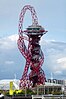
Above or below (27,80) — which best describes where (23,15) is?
above

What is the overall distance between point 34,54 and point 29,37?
711 centimetres

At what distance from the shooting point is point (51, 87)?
18050 centimetres

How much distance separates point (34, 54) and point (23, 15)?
16.4m

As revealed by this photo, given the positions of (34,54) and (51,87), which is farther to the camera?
(51,87)

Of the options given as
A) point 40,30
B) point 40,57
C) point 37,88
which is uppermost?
point 40,30

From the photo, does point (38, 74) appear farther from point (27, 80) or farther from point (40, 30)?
point (40, 30)

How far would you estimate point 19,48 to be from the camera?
154875 mm

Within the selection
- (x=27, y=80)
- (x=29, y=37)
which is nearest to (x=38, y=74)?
(x=27, y=80)

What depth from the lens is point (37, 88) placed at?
160 meters

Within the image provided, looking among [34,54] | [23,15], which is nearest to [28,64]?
[34,54]

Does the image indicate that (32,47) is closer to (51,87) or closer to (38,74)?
(38,74)

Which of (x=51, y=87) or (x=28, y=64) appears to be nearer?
(x=28, y=64)

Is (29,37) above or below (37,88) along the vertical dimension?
above

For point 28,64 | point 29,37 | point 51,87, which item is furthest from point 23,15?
point 51,87
